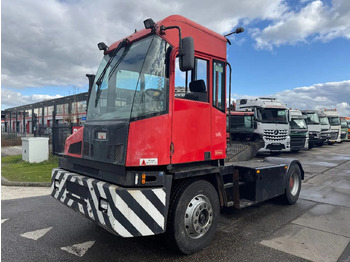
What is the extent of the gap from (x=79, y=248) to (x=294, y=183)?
4780mm

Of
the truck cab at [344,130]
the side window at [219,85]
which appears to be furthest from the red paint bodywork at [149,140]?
the truck cab at [344,130]

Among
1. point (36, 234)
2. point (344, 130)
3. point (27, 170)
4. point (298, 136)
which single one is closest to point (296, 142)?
point (298, 136)

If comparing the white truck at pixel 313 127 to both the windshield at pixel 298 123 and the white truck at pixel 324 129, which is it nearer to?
the white truck at pixel 324 129

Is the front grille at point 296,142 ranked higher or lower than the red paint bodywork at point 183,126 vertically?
lower

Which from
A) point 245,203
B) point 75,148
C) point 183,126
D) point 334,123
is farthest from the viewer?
point 334,123

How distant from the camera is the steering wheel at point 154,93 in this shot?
10.8 ft

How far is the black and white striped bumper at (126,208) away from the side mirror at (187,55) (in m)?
1.52

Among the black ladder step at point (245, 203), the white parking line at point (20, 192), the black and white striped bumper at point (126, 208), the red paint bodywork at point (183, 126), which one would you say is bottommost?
the white parking line at point (20, 192)

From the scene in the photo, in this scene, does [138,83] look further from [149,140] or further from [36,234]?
[36,234]

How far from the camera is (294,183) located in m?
6.06

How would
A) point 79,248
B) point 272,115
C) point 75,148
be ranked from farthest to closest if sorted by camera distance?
point 272,115 < point 75,148 < point 79,248

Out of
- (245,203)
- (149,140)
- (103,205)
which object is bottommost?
(245,203)

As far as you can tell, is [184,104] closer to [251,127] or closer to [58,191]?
[58,191]

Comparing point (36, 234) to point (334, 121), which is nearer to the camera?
point (36, 234)
